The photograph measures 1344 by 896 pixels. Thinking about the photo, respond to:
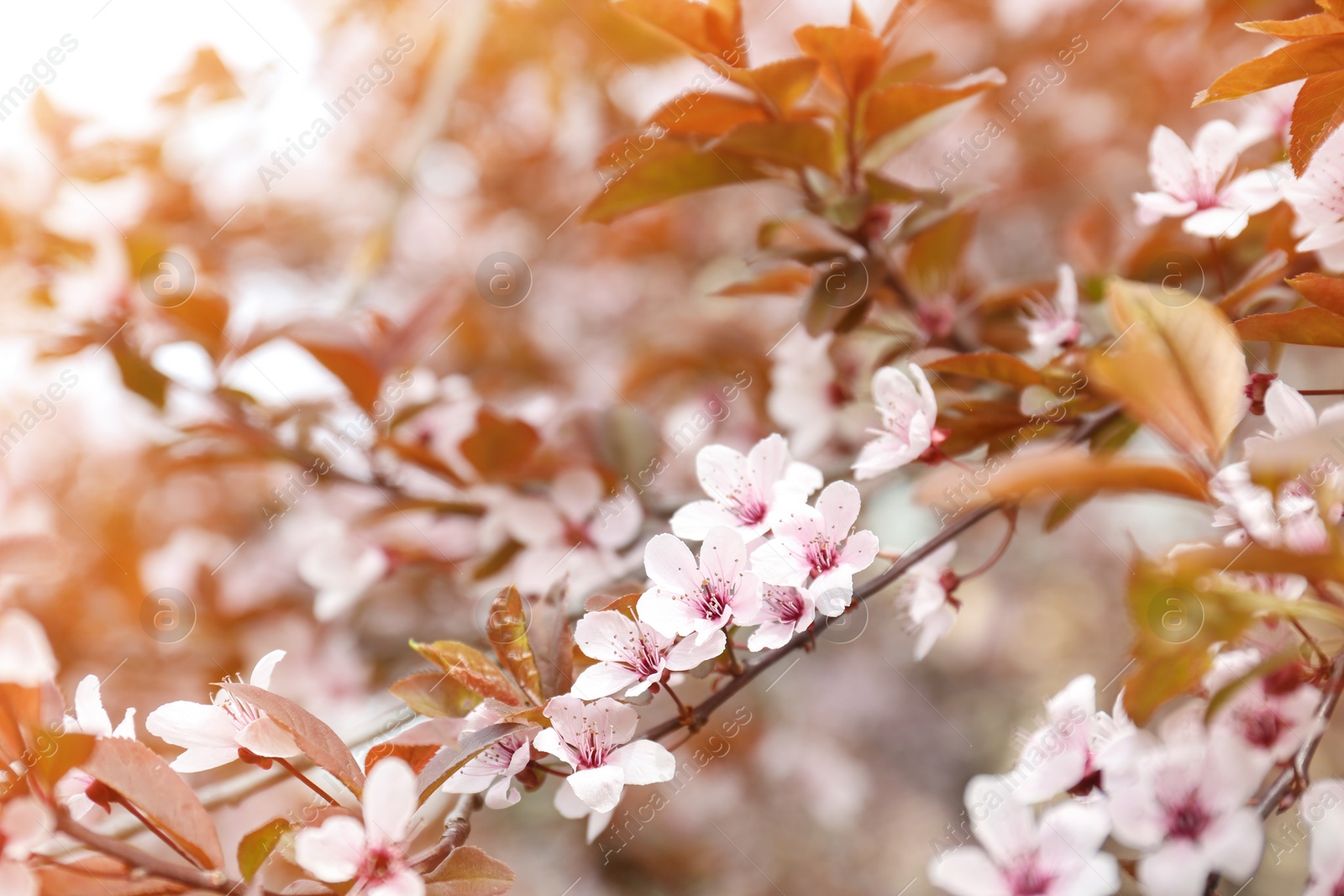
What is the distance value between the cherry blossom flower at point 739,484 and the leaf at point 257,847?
35cm

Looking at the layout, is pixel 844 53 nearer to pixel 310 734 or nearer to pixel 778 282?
pixel 778 282

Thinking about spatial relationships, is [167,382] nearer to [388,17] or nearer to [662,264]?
[388,17]

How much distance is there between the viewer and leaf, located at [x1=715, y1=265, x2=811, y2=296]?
979 mm

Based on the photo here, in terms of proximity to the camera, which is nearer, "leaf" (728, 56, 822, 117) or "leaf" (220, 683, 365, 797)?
"leaf" (220, 683, 365, 797)

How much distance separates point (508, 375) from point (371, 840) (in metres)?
1.46

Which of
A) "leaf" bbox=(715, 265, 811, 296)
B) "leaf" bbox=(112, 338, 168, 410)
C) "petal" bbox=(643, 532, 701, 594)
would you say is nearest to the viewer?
"petal" bbox=(643, 532, 701, 594)

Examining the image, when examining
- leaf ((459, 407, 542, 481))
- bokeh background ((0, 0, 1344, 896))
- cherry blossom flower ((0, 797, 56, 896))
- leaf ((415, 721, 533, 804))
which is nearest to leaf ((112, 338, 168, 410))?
bokeh background ((0, 0, 1344, 896))

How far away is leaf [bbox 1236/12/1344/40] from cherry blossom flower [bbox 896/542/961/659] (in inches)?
17.0

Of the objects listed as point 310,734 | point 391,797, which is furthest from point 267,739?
point 391,797

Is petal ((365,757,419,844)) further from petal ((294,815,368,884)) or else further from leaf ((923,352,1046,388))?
leaf ((923,352,1046,388))

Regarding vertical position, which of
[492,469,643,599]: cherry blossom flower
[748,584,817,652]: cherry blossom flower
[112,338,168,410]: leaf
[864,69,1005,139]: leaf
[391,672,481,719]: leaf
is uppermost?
[112,338,168,410]: leaf

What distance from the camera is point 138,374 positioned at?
110cm

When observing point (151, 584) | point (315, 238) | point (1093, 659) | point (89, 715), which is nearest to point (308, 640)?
point (151, 584)

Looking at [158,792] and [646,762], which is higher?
[158,792]
